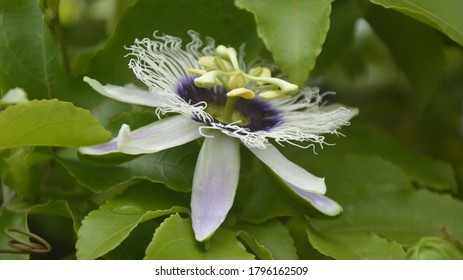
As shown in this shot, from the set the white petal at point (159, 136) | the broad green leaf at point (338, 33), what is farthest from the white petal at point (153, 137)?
the broad green leaf at point (338, 33)

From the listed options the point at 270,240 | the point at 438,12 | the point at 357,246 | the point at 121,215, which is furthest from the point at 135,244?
the point at 438,12

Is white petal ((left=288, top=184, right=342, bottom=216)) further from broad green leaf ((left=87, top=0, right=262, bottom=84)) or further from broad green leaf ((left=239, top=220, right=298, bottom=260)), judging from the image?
broad green leaf ((left=87, top=0, right=262, bottom=84))

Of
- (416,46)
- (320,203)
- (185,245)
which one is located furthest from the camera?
(416,46)

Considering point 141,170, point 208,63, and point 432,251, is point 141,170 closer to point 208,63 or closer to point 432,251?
point 208,63

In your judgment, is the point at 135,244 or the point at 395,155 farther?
the point at 395,155

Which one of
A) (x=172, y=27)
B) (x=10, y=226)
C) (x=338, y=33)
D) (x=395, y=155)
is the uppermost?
(x=172, y=27)

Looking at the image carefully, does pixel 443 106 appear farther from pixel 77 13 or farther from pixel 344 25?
pixel 77 13

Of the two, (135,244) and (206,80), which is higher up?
(206,80)
